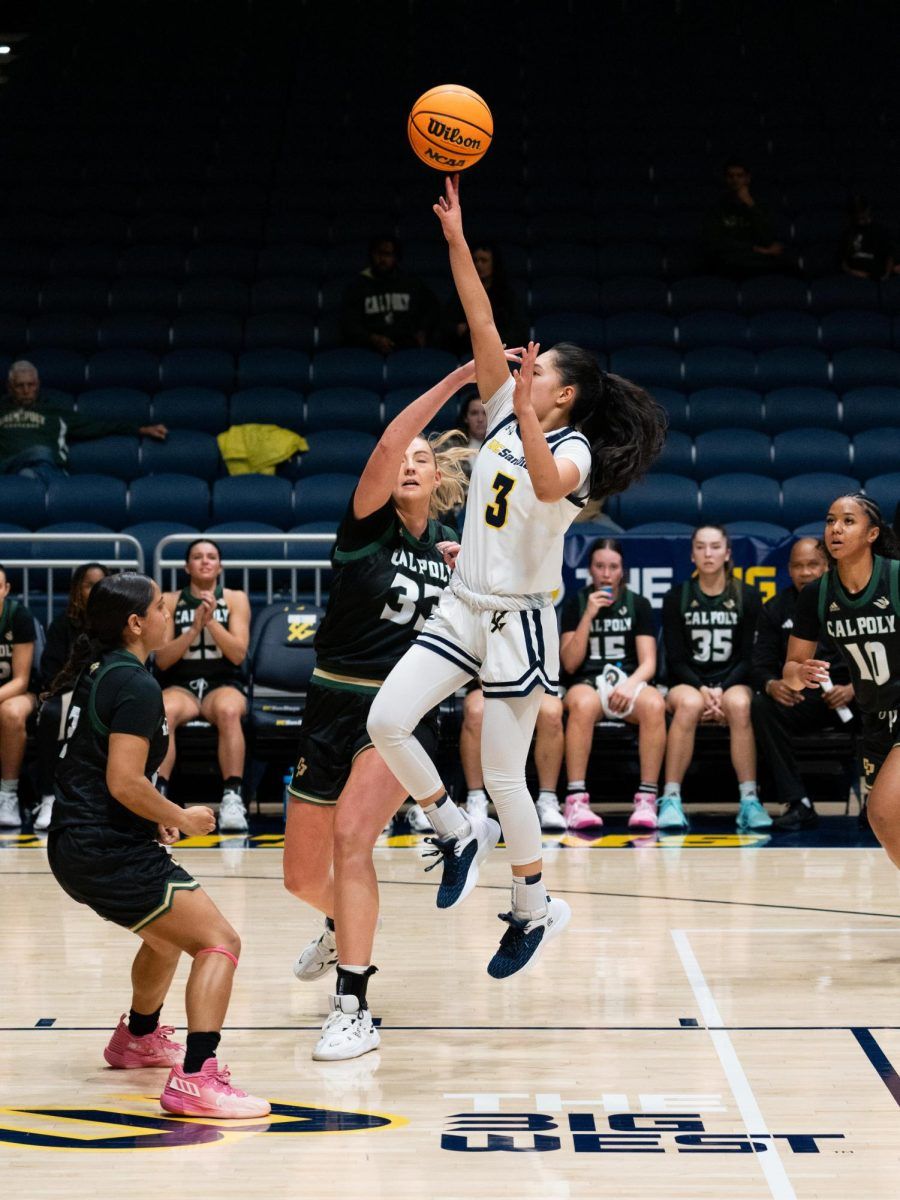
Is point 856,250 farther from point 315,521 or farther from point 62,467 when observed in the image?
point 62,467

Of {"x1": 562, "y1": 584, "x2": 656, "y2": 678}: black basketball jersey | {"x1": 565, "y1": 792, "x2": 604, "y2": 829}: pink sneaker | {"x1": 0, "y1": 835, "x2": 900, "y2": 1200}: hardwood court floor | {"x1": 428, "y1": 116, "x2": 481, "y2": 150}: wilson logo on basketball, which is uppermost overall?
{"x1": 428, "y1": 116, "x2": 481, "y2": 150}: wilson logo on basketball

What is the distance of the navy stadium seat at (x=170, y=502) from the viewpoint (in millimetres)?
10672

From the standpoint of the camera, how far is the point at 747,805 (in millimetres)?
8781

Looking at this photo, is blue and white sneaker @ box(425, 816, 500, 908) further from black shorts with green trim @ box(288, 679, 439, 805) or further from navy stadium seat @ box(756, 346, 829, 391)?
navy stadium seat @ box(756, 346, 829, 391)

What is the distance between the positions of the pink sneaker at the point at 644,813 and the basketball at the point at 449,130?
15.2 ft

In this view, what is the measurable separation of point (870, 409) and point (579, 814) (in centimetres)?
475

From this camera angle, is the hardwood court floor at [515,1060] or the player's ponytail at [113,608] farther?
the player's ponytail at [113,608]

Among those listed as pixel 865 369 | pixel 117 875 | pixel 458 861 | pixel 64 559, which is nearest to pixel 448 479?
pixel 458 861

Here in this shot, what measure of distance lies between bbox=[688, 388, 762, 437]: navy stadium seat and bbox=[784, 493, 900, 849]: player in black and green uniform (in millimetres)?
5881

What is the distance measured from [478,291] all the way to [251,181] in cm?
1169

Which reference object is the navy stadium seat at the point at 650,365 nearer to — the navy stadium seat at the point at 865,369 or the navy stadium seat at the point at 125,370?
the navy stadium seat at the point at 865,369

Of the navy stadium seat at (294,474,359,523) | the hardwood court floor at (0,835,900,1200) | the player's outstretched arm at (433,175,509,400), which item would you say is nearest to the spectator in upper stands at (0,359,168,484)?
the navy stadium seat at (294,474,359,523)

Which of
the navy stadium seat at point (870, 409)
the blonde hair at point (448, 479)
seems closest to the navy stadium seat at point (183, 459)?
the navy stadium seat at point (870, 409)

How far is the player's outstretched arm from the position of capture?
14.3ft
